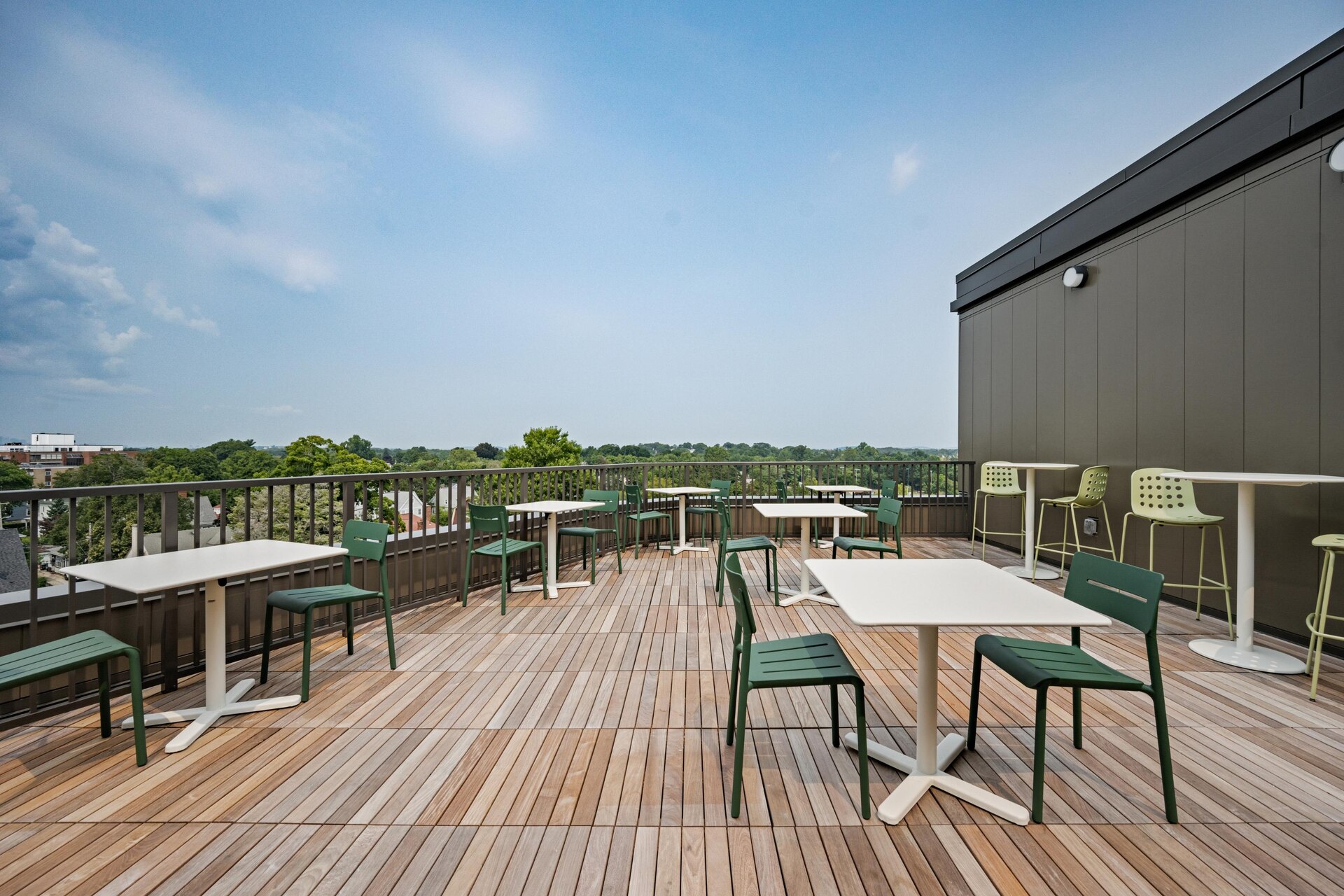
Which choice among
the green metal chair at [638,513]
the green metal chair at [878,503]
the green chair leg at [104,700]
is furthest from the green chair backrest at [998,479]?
the green chair leg at [104,700]

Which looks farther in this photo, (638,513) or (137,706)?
(638,513)

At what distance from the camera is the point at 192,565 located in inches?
108

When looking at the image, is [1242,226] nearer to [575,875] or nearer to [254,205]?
[575,875]

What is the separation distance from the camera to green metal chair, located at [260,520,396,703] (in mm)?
3043

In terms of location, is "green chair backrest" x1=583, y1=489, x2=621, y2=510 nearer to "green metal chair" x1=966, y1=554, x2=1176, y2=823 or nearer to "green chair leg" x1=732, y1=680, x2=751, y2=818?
"green chair leg" x1=732, y1=680, x2=751, y2=818

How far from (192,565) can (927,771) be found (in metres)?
3.54

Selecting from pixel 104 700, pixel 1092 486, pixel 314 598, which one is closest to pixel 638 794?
pixel 314 598

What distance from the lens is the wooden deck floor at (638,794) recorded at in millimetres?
1755

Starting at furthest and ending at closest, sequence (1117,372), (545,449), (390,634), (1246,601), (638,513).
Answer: (545,449), (638,513), (1117,372), (1246,601), (390,634)

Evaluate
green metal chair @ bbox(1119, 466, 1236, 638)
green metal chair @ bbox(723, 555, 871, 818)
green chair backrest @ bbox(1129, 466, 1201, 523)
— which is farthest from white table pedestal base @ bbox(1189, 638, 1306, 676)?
green metal chair @ bbox(723, 555, 871, 818)

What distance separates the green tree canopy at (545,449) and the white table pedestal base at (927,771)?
41.5m

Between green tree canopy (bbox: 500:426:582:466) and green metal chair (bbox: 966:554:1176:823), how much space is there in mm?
41569

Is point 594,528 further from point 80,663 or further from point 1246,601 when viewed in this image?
point 1246,601

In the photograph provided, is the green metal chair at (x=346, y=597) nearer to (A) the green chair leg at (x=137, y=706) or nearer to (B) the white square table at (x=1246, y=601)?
(A) the green chair leg at (x=137, y=706)
